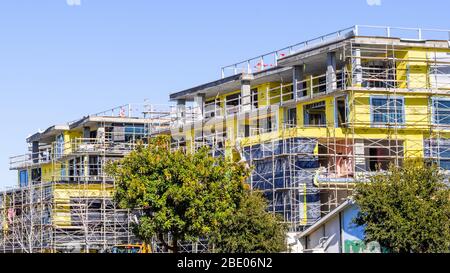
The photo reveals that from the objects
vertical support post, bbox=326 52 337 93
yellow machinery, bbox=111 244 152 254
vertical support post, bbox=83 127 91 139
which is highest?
vertical support post, bbox=326 52 337 93

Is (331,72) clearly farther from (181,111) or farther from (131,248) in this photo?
(181,111)

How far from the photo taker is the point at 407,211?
127ft

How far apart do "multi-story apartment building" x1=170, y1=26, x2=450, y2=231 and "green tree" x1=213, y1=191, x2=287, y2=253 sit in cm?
541

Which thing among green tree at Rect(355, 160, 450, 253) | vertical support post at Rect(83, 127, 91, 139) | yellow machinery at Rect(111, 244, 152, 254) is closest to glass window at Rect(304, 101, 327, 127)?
yellow machinery at Rect(111, 244, 152, 254)

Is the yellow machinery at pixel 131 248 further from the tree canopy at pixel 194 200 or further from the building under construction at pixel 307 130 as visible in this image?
the tree canopy at pixel 194 200

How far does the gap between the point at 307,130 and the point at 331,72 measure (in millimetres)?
3613

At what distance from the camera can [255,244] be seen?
146 feet

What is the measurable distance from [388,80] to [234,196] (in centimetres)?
1129

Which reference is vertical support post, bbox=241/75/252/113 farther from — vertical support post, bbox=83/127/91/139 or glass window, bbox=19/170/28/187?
glass window, bbox=19/170/28/187

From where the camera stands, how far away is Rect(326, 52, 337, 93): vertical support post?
174 ft
